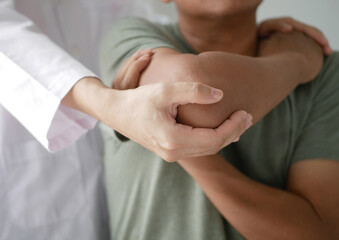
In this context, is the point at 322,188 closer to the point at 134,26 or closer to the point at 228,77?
the point at 228,77

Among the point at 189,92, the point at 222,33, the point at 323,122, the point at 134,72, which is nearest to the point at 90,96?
the point at 134,72

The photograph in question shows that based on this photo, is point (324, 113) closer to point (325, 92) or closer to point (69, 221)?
point (325, 92)

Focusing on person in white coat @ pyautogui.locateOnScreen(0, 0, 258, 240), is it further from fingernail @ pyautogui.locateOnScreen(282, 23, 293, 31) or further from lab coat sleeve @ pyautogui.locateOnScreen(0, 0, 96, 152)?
fingernail @ pyautogui.locateOnScreen(282, 23, 293, 31)

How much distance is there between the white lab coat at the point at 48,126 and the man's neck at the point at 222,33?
0.30m

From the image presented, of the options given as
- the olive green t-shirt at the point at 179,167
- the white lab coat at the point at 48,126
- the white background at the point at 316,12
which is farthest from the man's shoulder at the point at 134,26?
the white background at the point at 316,12

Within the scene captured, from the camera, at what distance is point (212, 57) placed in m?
0.54

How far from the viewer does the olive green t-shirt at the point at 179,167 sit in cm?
69

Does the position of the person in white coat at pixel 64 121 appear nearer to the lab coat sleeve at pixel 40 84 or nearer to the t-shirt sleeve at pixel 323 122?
the lab coat sleeve at pixel 40 84

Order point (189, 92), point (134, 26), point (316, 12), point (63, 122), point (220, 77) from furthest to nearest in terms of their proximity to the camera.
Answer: point (316, 12) < point (134, 26) < point (63, 122) < point (220, 77) < point (189, 92)

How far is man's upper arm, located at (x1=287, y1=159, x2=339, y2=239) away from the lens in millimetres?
645

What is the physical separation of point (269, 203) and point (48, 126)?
45 centimetres

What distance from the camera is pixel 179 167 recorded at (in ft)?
2.26

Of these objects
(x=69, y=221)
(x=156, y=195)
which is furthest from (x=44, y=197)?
(x=156, y=195)

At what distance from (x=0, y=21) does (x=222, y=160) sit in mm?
529
